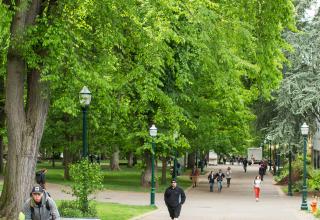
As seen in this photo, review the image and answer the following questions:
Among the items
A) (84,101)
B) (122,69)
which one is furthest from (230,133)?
(84,101)

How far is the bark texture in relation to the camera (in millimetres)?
19078

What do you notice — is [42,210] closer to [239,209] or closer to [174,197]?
[174,197]

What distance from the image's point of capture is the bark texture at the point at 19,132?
19.1 meters

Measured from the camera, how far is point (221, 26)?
2169 cm

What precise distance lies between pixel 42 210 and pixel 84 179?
31.2ft

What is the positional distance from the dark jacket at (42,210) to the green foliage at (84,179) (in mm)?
9298

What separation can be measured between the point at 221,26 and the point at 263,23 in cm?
129

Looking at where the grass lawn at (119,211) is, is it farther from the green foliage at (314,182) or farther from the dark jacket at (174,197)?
the green foliage at (314,182)

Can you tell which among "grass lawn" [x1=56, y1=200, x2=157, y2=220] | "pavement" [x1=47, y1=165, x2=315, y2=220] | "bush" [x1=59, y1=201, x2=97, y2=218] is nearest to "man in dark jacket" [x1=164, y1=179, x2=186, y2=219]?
"bush" [x1=59, y1=201, x2=97, y2=218]

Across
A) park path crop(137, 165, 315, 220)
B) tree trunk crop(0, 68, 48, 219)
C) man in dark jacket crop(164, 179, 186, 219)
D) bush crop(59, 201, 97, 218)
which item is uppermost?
tree trunk crop(0, 68, 48, 219)

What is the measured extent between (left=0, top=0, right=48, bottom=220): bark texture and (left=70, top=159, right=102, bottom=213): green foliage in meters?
1.30

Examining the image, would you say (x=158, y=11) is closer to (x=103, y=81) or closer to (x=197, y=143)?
(x=103, y=81)

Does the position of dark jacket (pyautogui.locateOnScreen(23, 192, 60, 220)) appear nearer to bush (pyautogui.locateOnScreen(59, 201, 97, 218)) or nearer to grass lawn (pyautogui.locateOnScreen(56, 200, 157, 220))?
bush (pyautogui.locateOnScreen(59, 201, 97, 218))

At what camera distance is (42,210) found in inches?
419
